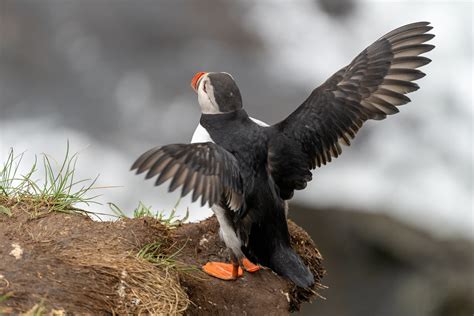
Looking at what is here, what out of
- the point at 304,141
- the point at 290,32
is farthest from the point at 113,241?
the point at 290,32

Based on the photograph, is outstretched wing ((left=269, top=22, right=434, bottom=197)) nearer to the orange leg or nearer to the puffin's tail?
the puffin's tail

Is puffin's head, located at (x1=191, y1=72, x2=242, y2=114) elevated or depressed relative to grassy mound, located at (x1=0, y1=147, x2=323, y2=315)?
elevated

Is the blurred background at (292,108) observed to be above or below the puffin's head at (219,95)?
above

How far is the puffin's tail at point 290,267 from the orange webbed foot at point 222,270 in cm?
29

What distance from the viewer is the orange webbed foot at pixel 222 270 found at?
4.04m

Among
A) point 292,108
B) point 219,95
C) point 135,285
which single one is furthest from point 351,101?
Result: point 292,108

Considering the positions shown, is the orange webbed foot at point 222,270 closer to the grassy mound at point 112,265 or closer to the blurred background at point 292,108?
the grassy mound at point 112,265

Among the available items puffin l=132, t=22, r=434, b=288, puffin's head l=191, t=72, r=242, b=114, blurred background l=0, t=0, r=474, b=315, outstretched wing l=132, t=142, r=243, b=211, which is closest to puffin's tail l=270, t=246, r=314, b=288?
puffin l=132, t=22, r=434, b=288

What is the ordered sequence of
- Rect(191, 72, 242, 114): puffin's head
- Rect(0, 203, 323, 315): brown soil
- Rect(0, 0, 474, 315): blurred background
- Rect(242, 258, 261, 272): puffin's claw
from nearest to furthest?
Rect(0, 203, 323, 315): brown soil < Rect(191, 72, 242, 114): puffin's head < Rect(242, 258, 261, 272): puffin's claw < Rect(0, 0, 474, 315): blurred background

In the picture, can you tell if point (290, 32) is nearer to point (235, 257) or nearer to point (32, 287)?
point (235, 257)

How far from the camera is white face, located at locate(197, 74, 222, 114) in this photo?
13.1 feet

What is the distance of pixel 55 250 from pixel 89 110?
18.4 ft

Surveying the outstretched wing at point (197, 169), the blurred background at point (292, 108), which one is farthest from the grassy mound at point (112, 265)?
the blurred background at point (292, 108)

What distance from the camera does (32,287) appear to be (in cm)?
314
